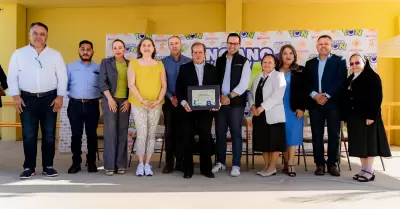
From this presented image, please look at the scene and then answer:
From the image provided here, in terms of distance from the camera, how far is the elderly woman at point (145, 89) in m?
4.18

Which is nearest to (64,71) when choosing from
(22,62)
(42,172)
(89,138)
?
(22,62)

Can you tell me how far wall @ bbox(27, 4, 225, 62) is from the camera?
837cm

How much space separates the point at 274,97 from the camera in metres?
4.23

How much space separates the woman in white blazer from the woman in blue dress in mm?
138

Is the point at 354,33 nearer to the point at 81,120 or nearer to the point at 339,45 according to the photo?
the point at 339,45

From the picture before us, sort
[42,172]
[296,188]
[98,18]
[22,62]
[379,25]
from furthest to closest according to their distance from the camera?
[98,18], [379,25], [42,172], [22,62], [296,188]

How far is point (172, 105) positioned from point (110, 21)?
4890mm

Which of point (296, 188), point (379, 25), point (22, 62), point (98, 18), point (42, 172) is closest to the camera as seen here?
point (296, 188)

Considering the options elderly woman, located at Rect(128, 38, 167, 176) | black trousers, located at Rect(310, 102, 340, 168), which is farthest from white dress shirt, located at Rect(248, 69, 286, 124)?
elderly woman, located at Rect(128, 38, 167, 176)

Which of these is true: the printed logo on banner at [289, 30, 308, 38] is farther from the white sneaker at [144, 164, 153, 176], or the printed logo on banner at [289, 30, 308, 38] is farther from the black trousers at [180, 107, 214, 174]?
the white sneaker at [144, 164, 153, 176]

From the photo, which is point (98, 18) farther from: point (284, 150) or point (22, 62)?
point (284, 150)

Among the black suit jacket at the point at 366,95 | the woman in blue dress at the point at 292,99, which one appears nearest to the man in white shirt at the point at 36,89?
the woman in blue dress at the point at 292,99

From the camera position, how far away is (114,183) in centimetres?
395

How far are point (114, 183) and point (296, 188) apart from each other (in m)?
1.93
